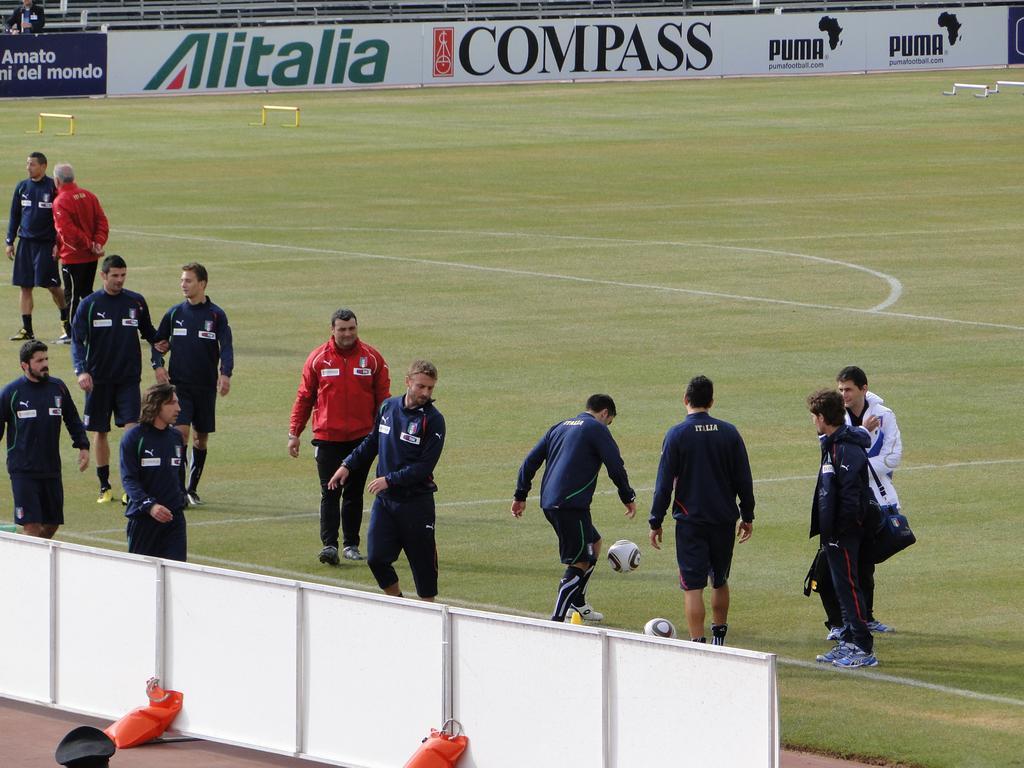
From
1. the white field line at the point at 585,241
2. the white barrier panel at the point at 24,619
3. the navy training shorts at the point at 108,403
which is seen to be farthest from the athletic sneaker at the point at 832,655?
the white field line at the point at 585,241

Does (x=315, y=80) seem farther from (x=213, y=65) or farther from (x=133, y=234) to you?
(x=133, y=234)

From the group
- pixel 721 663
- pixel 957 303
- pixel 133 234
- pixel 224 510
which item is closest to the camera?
pixel 721 663

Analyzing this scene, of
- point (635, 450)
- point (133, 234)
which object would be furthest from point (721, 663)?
point (133, 234)

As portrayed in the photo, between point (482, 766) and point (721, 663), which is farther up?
point (721, 663)

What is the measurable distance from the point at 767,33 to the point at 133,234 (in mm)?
44028

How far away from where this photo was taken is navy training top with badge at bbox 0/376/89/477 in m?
15.3

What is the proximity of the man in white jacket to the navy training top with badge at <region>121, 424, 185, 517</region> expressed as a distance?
457 cm

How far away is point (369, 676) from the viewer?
1125cm

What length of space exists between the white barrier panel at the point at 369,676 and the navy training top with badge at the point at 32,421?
15.4 ft

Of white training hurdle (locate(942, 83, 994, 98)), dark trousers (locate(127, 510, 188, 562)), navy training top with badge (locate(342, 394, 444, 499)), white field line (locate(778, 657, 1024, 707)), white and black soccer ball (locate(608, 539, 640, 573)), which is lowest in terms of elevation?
white field line (locate(778, 657, 1024, 707))

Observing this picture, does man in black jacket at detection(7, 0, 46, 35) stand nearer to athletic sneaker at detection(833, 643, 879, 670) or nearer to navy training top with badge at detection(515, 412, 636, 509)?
navy training top with badge at detection(515, 412, 636, 509)

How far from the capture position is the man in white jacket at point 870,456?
13789mm

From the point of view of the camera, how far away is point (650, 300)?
99.6 feet

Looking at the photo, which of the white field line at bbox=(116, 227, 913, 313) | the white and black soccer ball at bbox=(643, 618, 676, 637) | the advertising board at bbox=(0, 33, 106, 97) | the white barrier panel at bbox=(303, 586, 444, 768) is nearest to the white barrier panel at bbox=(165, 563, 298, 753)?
the white barrier panel at bbox=(303, 586, 444, 768)
